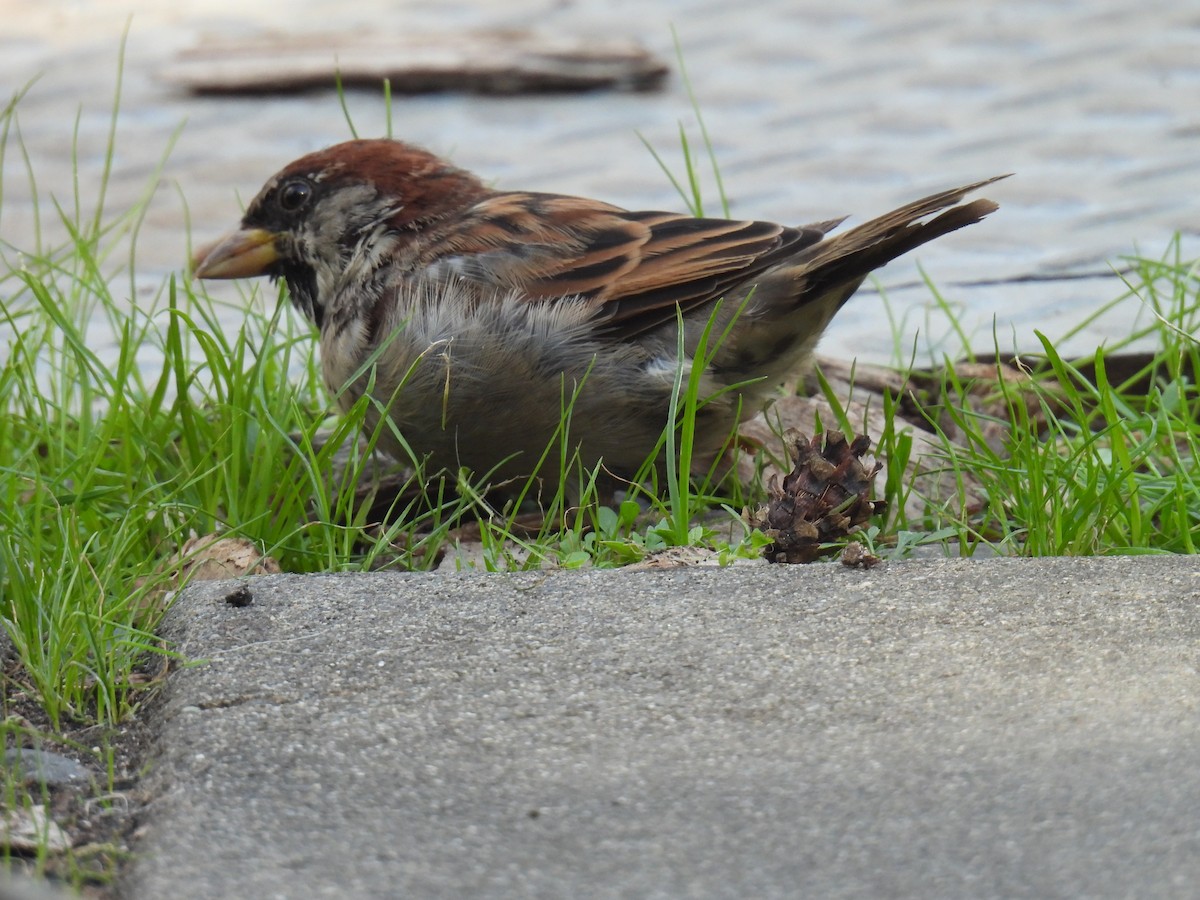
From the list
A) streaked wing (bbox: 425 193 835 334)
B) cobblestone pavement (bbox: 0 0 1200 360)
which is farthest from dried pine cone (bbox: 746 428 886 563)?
cobblestone pavement (bbox: 0 0 1200 360)

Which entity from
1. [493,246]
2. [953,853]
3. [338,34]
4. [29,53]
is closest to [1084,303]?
[493,246]

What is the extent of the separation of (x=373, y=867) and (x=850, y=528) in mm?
1478

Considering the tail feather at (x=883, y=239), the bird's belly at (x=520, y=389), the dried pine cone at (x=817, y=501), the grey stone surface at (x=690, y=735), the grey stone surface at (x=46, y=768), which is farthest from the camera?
the bird's belly at (x=520, y=389)

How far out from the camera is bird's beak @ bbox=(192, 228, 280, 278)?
4.07m

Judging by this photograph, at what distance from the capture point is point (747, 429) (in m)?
3.89

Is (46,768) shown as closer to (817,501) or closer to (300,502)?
(300,502)

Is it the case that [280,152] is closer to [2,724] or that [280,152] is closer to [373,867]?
[2,724]

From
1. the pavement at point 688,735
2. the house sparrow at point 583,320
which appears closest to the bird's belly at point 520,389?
the house sparrow at point 583,320

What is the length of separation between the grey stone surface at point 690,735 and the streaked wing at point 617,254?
1.15 metres

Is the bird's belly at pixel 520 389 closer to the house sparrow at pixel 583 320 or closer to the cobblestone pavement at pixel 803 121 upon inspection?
the house sparrow at pixel 583 320

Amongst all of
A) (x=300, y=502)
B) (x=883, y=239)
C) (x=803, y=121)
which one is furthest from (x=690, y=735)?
(x=803, y=121)

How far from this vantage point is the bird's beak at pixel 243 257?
13.4 ft

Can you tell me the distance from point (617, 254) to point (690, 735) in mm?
1833

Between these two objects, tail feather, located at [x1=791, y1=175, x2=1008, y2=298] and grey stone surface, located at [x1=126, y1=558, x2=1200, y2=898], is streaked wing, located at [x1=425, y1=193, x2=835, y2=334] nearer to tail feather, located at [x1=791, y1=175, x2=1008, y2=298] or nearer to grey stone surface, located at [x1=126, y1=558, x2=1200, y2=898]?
tail feather, located at [x1=791, y1=175, x2=1008, y2=298]
